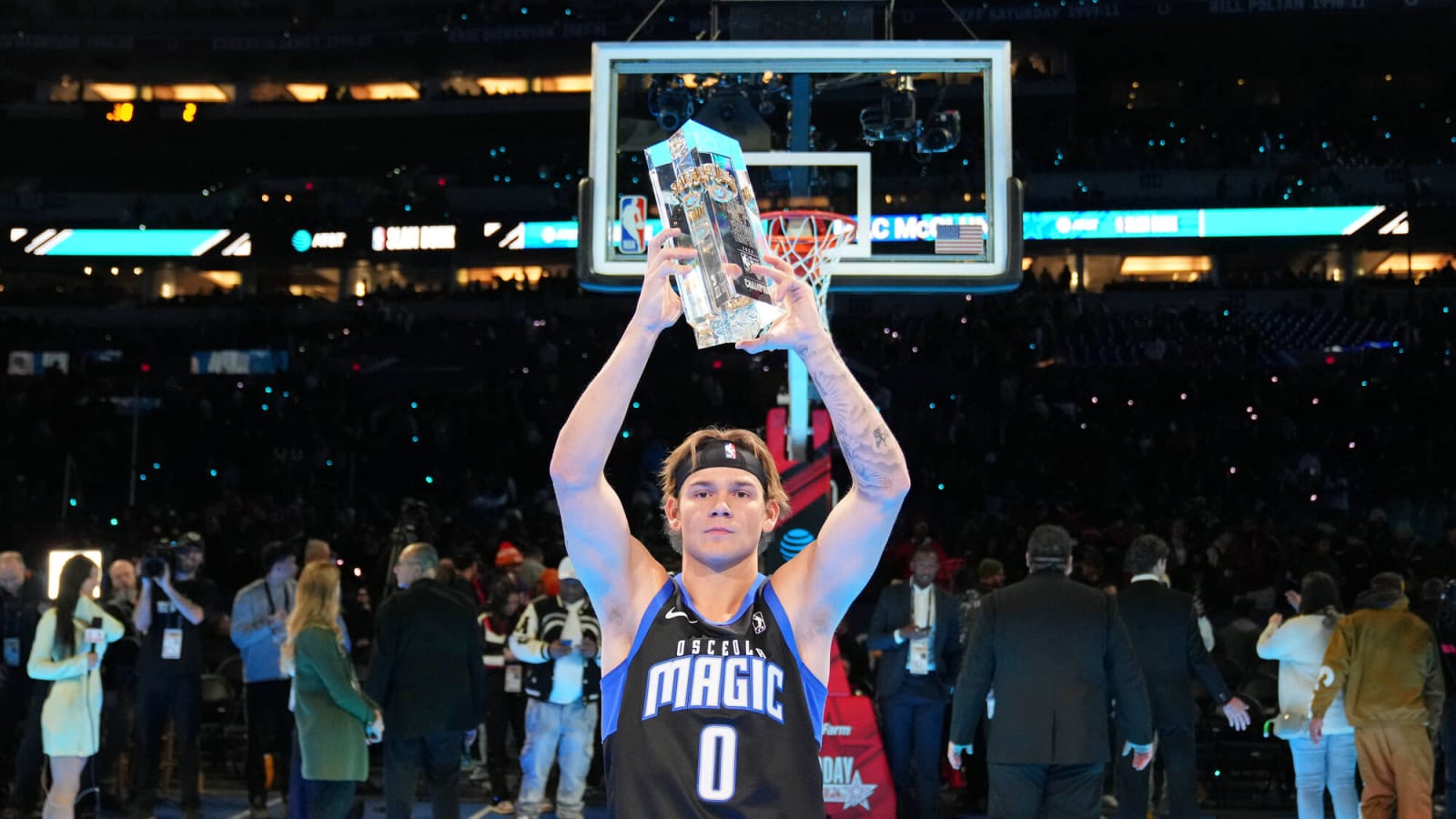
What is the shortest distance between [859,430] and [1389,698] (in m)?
6.41

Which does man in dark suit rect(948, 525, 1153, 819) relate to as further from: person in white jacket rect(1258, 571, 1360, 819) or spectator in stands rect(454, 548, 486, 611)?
spectator in stands rect(454, 548, 486, 611)

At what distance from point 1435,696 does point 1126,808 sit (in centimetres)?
187

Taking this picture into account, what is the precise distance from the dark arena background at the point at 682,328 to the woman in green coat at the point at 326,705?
1981 millimetres

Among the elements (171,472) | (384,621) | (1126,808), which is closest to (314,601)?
(384,621)

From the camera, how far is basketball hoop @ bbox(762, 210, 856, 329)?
768 cm

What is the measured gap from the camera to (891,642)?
9.47 meters

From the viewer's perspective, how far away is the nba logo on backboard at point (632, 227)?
26.2ft

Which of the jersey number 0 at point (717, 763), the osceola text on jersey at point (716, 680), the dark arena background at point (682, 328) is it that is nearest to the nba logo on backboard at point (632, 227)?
the dark arena background at point (682, 328)

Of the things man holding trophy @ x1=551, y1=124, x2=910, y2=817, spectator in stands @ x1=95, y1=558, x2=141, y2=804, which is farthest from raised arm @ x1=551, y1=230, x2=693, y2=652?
spectator in stands @ x1=95, y1=558, x2=141, y2=804

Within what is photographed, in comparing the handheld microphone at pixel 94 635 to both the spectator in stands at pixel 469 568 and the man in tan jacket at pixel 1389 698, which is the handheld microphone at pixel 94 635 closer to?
the spectator in stands at pixel 469 568

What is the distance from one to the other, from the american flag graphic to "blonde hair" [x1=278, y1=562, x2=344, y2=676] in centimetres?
373

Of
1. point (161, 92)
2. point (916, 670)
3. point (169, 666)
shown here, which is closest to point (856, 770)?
point (916, 670)

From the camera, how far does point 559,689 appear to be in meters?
9.45

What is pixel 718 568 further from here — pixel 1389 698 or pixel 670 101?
pixel 1389 698
